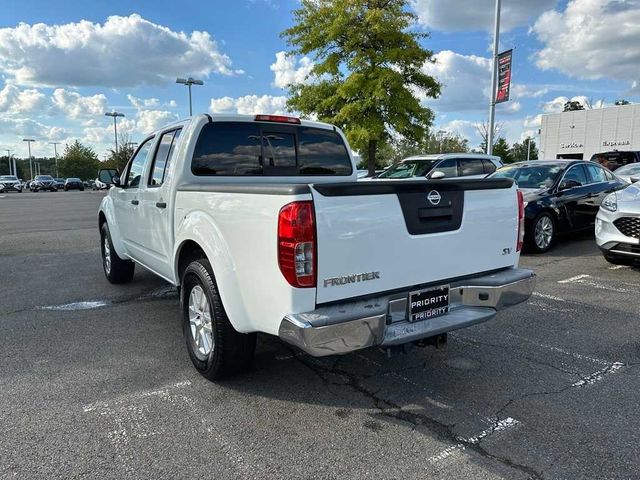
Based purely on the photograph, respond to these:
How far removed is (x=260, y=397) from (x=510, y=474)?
166 cm

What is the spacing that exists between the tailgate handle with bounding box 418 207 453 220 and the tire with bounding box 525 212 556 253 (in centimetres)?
570

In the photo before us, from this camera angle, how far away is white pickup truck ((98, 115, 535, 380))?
2.75 meters

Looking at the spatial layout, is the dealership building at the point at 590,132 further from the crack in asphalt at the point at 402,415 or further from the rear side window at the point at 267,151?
the crack in asphalt at the point at 402,415

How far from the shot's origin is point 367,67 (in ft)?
65.1

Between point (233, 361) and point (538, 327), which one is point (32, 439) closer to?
point (233, 361)

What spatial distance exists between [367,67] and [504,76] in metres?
5.43

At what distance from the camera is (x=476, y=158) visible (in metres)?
12.5

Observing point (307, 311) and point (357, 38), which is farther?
point (357, 38)

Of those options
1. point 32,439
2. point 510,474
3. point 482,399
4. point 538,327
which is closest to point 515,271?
point 482,399

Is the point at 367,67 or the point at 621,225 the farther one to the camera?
the point at 367,67

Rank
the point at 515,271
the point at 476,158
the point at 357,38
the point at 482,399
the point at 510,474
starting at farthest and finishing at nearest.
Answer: the point at 357,38 < the point at 476,158 < the point at 515,271 < the point at 482,399 < the point at 510,474

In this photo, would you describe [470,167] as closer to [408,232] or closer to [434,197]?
[434,197]

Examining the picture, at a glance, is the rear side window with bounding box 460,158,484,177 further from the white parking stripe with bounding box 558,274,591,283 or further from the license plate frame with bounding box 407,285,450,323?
the license plate frame with bounding box 407,285,450,323

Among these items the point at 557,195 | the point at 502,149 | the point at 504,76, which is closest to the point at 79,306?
the point at 557,195
